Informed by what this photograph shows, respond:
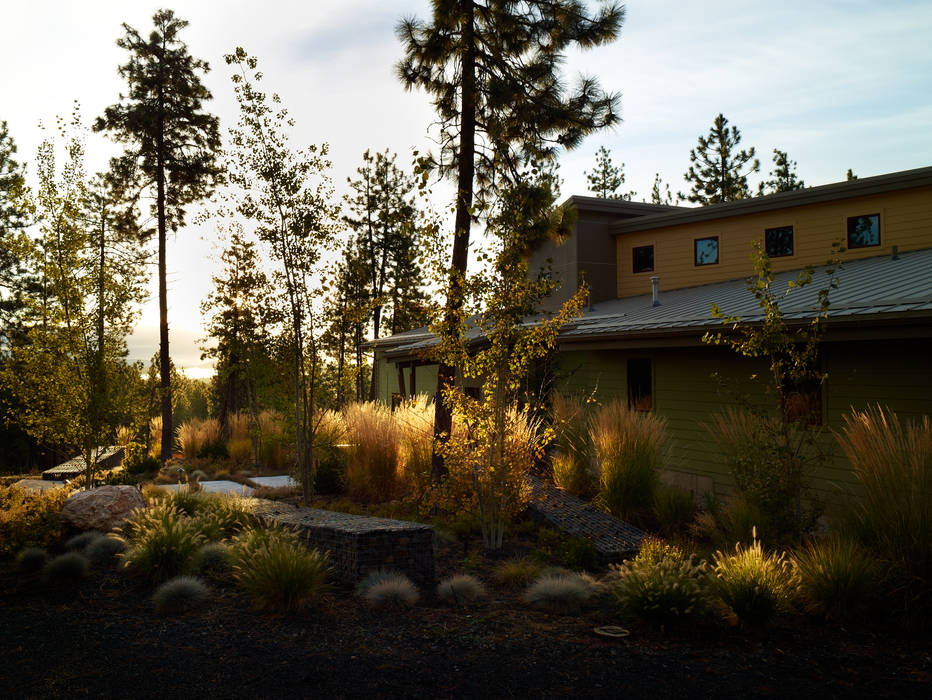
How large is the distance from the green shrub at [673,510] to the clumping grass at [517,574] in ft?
6.90

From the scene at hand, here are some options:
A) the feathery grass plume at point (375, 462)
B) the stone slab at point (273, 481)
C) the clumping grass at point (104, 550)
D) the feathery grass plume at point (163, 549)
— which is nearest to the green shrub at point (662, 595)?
the feathery grass plume at point (163, 549)

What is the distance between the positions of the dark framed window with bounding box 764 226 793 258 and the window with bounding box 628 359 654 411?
4.47 m

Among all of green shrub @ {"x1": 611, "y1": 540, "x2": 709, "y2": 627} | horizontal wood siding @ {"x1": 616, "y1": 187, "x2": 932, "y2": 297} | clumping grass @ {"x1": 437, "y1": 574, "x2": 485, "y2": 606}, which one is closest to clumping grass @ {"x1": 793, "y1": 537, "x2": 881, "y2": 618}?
green shrub @ {"x1": 611, "y1": 540, "x2": 709, "y2": 627}

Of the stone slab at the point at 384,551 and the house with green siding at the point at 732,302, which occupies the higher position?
the house with green siding at the point at 732,302

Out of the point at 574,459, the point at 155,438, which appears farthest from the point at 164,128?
the point at 574,459

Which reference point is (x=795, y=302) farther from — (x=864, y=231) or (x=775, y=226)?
(x=775, y=226)

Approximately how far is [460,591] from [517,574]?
0.74 m

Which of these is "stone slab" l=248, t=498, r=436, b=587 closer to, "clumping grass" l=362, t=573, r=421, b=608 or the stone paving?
"clumping grass" l=362, t=573, r=421, b=608

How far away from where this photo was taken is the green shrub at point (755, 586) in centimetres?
495

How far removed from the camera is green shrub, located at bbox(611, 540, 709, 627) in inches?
196

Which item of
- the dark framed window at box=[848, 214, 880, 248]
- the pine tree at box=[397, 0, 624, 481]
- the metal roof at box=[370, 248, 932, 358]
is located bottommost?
the metal roof at box=[370, 248, 932, 358]

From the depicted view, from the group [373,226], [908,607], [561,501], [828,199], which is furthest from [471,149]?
[373,226]

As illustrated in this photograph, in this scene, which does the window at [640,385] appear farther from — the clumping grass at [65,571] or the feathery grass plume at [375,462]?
the clumping grass at [65,571]

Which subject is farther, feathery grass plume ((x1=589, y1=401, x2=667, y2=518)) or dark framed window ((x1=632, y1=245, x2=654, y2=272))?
dark framed window ((x1=632, y1=245, x2=654, y2=272))
